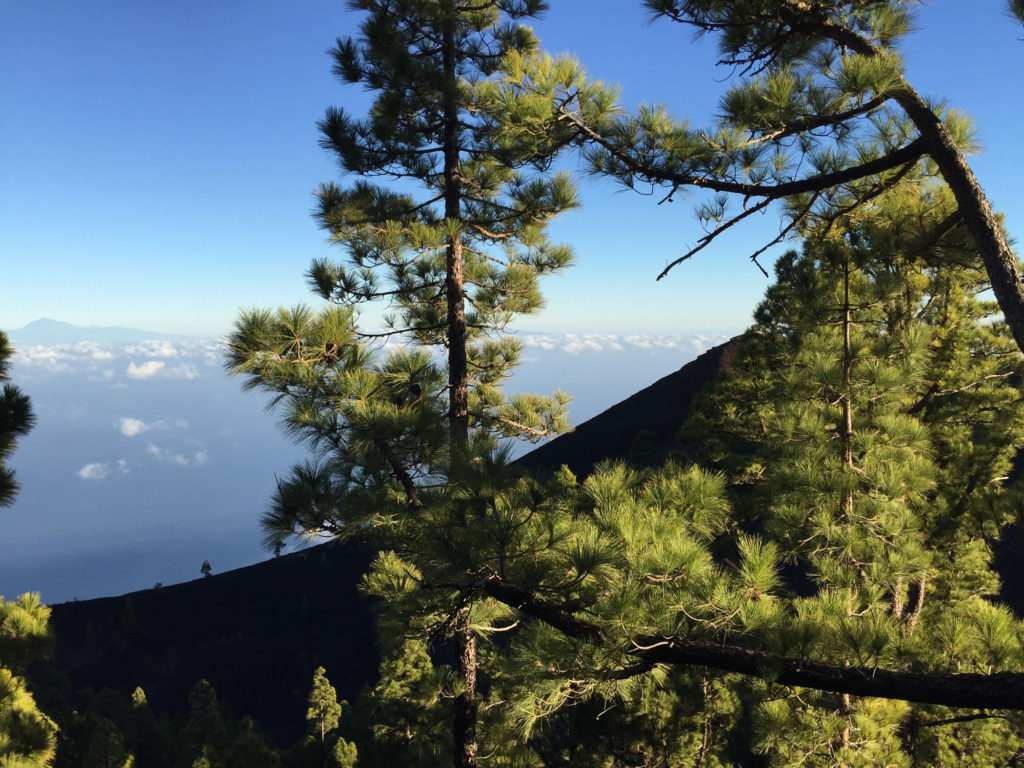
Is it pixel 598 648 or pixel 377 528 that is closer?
pixel 598 648

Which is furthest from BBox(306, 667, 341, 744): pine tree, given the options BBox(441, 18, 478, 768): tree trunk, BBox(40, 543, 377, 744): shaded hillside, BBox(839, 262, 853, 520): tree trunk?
BBox(839, 262, 853, 520): tree trunk

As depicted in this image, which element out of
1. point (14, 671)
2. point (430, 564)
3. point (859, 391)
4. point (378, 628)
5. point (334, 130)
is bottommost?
point (14, 671)

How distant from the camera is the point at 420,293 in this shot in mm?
8367

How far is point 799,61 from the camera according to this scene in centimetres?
423

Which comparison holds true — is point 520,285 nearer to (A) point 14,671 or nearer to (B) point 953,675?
(B) point 953,675

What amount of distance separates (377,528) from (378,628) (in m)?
0.95

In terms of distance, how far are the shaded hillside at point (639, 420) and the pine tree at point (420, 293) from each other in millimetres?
39260

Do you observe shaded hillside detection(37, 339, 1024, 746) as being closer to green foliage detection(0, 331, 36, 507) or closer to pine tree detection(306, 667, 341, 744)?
pine tree detection(306, 667, 341, 744)

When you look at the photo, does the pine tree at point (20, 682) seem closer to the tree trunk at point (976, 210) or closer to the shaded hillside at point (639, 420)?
the tree trunk at point (976, 210)

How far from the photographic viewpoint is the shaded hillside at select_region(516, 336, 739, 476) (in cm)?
4889

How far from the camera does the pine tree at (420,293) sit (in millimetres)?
4164

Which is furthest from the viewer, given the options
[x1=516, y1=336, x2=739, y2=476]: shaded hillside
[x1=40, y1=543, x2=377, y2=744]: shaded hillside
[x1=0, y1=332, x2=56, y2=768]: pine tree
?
[x1=516, y1=336, x2=739, y2=476]: shaded hillside

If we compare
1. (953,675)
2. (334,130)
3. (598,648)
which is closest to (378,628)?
(598,648)

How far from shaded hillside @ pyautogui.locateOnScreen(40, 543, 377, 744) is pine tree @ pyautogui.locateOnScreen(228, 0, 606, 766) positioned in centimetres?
3205
